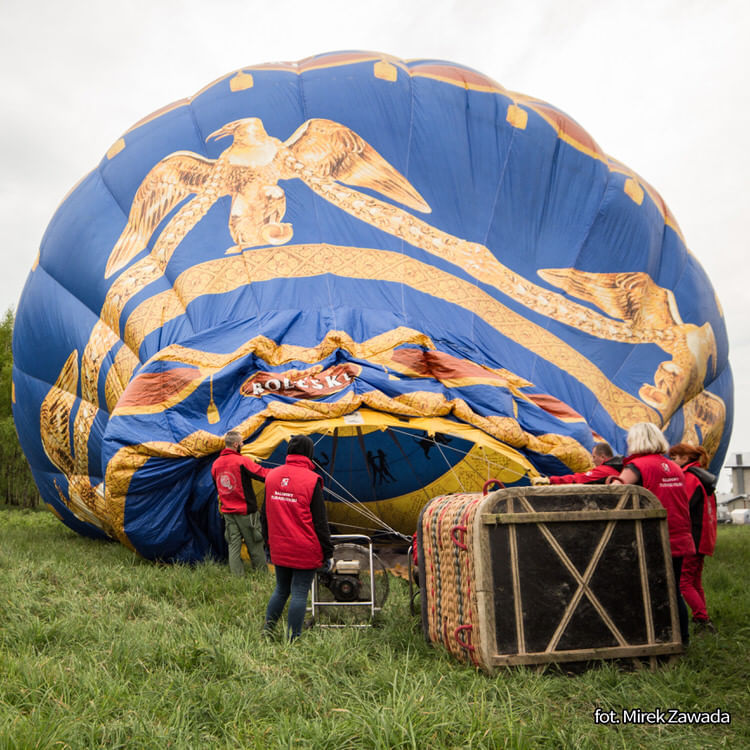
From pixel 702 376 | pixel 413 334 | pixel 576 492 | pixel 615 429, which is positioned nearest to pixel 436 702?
pixel 576 492

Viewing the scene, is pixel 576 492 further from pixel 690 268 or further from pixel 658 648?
pixel 690 268

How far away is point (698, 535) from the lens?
4254 mm

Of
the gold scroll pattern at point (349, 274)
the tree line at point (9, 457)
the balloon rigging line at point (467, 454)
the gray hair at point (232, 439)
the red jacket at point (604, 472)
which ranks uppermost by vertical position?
the gold scroll pattern at point (349, 274)

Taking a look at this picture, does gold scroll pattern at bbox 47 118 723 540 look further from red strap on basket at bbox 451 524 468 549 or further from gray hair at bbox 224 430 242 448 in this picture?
red strap on basket at bbox 451 524 468 549

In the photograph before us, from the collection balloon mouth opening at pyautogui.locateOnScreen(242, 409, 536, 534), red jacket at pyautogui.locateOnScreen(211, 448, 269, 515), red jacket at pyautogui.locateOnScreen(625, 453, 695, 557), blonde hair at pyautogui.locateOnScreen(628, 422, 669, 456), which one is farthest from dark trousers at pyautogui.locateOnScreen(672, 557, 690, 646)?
red jacket at pyautogui.locateOnScreen(211, 448, 269, 515)

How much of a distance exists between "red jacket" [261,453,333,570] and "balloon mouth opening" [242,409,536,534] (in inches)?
61.9

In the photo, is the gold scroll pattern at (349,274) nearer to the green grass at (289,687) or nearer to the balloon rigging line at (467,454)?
the balloon rigging line at (467,454)

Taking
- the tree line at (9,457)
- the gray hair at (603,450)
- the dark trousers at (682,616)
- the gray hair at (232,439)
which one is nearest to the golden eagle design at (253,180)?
the gray hair at (232,439)

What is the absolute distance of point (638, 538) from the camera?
3553mm

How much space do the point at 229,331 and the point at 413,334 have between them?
157cm

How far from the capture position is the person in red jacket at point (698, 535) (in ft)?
14.0

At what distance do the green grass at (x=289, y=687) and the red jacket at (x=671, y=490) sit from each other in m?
0.52

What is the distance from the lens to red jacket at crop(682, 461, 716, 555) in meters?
4.26

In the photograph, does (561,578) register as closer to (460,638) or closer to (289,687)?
(460,638)
